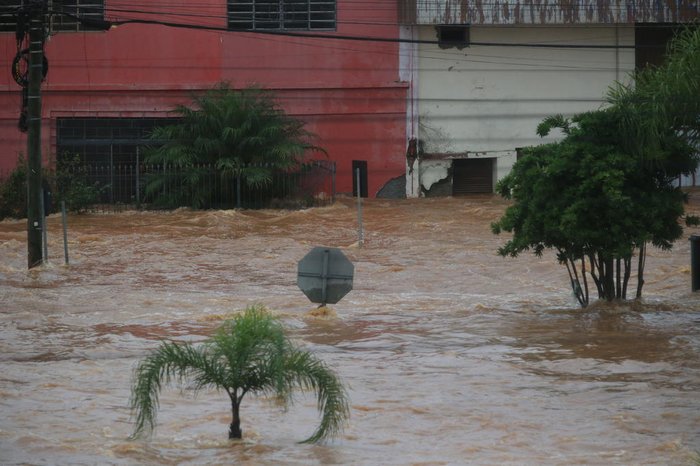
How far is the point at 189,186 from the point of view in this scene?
32438 mm

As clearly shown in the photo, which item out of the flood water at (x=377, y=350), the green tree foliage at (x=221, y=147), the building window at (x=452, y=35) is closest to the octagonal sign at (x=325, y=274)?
the flood water at (x=377, y=350)

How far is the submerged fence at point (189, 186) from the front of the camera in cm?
3241

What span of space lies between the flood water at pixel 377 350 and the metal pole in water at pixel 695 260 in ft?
1.50

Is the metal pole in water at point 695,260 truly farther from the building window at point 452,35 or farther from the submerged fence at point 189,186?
the building window at point 452,35

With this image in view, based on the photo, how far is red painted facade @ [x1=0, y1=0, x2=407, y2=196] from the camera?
34.0 meters

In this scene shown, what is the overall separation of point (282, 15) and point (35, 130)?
40.4 feet

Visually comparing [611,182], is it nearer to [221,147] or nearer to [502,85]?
[221,147]

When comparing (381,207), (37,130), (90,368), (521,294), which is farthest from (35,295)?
(381,207)

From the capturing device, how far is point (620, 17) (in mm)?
34062

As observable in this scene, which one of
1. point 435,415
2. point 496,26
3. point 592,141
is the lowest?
point 435,415

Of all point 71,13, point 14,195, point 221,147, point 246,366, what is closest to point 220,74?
point 221,147

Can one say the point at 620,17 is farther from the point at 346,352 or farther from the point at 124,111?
the point at 346,352

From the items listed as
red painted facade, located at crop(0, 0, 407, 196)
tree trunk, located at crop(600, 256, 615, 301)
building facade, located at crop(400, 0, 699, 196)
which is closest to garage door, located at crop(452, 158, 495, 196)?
building facade, located at crop(400, 0, 699, 196)

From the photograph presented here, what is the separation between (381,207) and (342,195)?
78.0 inches
